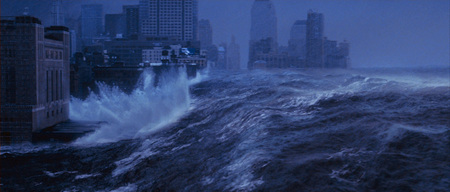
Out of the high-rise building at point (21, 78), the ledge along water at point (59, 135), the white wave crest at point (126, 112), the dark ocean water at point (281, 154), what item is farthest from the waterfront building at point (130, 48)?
the dark ocean water at point (281, 154)

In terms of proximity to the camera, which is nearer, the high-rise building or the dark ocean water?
the dark ocean water

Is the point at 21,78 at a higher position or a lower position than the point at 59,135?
higher

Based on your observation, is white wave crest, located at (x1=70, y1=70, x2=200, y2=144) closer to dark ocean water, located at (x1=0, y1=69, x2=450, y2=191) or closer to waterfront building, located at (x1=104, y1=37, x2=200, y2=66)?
dark ocean water, located at (x1=0, y1=69, x2=450, y2=191)

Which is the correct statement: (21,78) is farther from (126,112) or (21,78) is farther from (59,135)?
(126,112)

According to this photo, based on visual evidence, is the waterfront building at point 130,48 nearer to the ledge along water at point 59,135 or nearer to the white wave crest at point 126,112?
the white wave crest at point 126,112

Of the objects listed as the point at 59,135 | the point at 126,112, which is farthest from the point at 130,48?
the point at 59,135

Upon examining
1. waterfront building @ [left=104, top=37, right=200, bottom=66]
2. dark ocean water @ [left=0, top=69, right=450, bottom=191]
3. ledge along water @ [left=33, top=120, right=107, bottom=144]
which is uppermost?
waterfront building @ [left=104, top=37, right=200, bottom=66]

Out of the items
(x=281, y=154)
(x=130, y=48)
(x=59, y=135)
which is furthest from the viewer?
(x=130, y=48)

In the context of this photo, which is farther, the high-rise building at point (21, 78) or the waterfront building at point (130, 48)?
the waterfront building at point (130, 48)

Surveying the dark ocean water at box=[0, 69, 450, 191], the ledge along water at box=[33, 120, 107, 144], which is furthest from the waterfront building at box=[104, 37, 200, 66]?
the dark ocean water at box=[0, 69, 450, 191]

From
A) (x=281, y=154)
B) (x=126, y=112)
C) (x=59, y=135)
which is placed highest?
(x=281, y=154)

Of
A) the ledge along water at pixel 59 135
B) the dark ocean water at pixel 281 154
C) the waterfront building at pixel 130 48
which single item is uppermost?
the waterfront building at pixel 130 48

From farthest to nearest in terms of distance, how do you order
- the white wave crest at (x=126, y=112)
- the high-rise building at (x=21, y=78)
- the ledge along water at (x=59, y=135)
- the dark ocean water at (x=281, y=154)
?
1. the white wave crest at (x=126, y=112)
2. the high-rise building at (x=21, y=78)
3. the ledge along water at (x=59, y=135)
4. the dark ocean water at (x=281, y=154)
